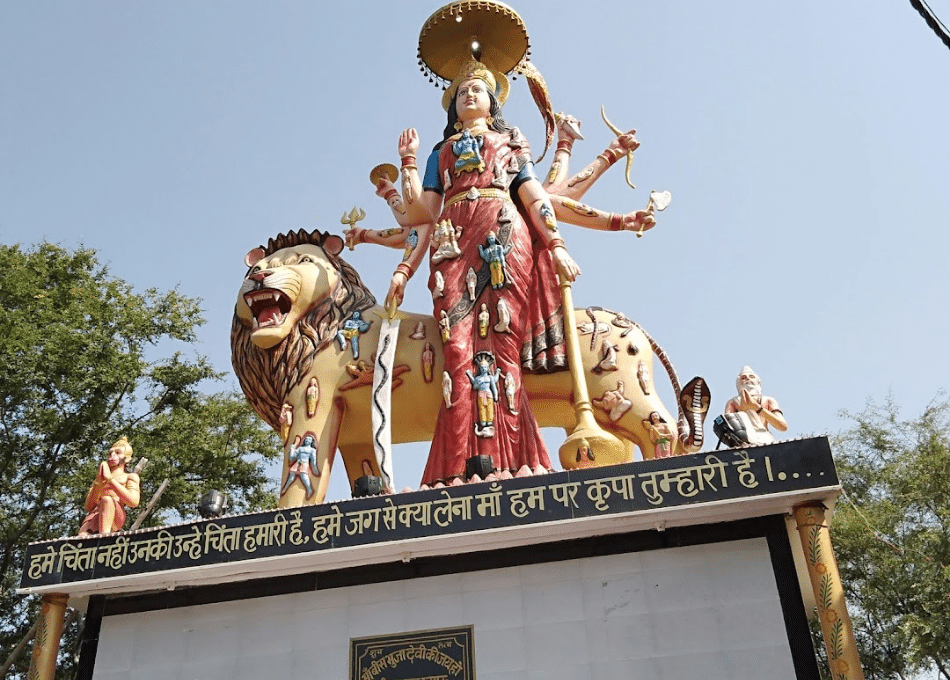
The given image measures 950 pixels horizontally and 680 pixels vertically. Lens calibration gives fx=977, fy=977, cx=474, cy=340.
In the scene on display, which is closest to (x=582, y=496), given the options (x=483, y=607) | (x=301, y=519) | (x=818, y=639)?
(x=483, y=607)

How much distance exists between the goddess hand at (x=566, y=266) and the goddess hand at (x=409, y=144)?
248cm

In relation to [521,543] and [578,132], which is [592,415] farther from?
[578,132]

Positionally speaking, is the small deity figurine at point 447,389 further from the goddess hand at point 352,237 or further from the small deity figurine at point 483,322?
the goddess hand at point 352,237

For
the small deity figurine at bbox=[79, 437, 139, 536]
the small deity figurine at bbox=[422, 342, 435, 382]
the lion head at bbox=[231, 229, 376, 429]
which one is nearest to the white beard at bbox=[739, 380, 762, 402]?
the small deity figurine at bbox=[422, 342, 435, 382]

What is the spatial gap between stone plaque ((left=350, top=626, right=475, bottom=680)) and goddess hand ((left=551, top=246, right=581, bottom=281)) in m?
4.70

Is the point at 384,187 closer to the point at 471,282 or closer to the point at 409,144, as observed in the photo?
the point at 409,144

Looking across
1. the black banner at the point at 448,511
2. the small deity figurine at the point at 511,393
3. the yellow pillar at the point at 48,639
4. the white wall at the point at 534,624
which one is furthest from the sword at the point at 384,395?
the yellow pillar at the point at 48,639

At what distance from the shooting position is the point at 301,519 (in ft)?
28.2

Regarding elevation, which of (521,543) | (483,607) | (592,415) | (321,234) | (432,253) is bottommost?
(483,607)

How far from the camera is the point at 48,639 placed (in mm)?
8742

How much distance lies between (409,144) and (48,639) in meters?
7.13

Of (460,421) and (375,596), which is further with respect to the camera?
(460,421)

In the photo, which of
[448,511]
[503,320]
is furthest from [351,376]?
[448,511]

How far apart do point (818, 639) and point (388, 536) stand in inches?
320
